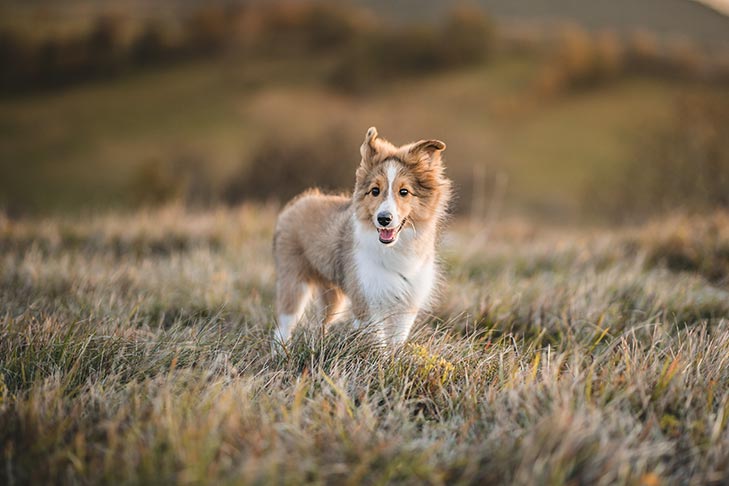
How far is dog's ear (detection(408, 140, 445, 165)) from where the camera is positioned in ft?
12.8

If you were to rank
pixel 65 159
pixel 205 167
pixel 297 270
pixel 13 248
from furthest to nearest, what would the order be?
1. pixel 65 159
2. pixel 205 167
3. pixel 13 248
4. pixel 297 270

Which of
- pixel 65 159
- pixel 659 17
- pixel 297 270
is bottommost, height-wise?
pixel 65 159

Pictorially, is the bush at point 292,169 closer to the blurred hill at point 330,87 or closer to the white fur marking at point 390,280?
the blurred hill at point 330,87

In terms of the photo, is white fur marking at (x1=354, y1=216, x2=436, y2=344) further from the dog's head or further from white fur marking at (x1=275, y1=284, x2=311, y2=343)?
white fur marking at (x1=275, y1=284, x2=311, y2=343)

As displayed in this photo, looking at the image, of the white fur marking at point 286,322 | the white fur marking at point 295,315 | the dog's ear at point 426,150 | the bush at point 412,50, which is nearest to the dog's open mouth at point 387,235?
the dog's ear at point 426,150

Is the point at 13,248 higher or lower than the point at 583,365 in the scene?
lower

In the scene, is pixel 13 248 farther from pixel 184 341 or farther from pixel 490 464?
pixel 490 464

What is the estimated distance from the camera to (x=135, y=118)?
24.4 metres

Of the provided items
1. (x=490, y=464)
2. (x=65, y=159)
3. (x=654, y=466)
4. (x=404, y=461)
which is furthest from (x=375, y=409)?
(x=65, y=159)

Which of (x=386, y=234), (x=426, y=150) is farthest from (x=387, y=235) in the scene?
(x=426, y=150)

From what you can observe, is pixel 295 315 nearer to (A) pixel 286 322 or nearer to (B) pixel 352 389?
(A) pixel 286 322

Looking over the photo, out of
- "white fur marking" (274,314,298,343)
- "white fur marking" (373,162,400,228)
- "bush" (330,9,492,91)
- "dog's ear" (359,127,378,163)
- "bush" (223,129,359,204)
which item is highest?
"bush" (330,9,492,91)

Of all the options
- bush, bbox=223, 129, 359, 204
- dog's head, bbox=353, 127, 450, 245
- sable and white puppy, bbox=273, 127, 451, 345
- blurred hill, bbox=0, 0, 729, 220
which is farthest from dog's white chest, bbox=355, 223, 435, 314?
blurred hill, bbox=0, 0, 729, 220

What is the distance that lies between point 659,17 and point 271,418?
2891 centimetres
